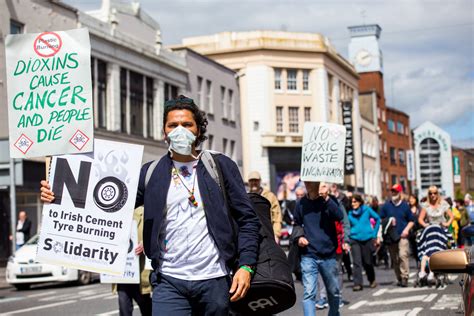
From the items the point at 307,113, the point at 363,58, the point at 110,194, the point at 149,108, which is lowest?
the point at 110,194

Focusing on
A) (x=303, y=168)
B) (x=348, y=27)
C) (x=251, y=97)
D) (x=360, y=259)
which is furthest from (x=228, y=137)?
(x=348, y=27)

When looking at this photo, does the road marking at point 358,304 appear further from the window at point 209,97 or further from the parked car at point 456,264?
the window at point 209,97

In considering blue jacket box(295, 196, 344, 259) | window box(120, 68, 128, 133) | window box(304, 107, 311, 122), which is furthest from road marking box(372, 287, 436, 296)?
window box(304, 107, 311, 122)

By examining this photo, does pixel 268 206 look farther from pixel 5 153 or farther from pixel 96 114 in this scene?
pixel 96 114

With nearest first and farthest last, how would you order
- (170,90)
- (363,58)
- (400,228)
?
(400,228) < (170,90) < (363,58)

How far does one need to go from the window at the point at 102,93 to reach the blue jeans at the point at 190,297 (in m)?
29.7

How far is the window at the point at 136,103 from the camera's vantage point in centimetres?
→ 3731

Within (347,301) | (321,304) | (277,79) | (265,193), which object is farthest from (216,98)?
(265,193)

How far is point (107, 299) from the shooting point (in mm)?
15703

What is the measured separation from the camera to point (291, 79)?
2360 inches

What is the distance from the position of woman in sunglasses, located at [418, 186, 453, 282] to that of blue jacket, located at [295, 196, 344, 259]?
5861mm

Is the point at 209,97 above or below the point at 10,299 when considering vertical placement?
above

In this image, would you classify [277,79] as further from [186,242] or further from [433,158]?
[186,242]

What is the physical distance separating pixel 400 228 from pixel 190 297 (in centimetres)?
1225
